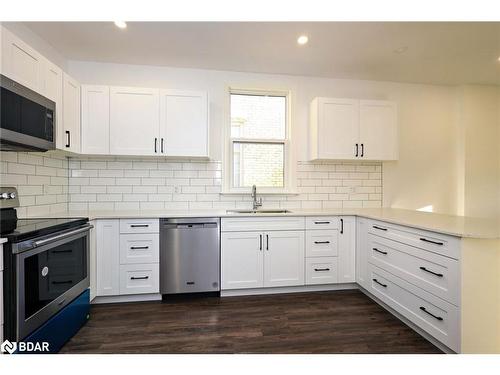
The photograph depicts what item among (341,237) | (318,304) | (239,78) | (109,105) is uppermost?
(239,78)

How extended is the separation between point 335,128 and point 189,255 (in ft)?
7.44

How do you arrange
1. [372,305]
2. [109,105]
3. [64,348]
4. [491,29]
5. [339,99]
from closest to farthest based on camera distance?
[64,348]
[491,29]
[372,305]
[109,105]
[339,99]

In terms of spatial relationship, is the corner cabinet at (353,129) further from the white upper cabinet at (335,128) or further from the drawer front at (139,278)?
the drawer front at (139,278)

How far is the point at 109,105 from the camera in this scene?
2.75 meters

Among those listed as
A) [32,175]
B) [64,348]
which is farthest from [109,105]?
[64,348]

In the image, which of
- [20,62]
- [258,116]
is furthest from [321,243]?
[20,62]

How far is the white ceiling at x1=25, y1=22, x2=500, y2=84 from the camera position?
7.68 ft

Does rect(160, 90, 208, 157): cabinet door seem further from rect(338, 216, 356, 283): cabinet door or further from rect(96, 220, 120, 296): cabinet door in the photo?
rect(338, 216, 356, 283): cabinet door

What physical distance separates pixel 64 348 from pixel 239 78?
10.4 ft

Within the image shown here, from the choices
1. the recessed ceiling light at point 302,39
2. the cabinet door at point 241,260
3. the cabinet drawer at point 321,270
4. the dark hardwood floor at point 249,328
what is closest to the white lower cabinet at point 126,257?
the dark hardwood floor at point 249,328

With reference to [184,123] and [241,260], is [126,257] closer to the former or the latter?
[241,260]

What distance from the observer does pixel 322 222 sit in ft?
9.47

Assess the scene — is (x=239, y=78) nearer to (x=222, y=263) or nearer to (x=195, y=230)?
(x=195, y=230)

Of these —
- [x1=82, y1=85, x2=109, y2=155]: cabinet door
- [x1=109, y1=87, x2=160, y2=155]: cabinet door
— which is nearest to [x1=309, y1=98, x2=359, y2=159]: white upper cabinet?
[x1=109, y1=87, x2=160, y2=155]: cabinet door
